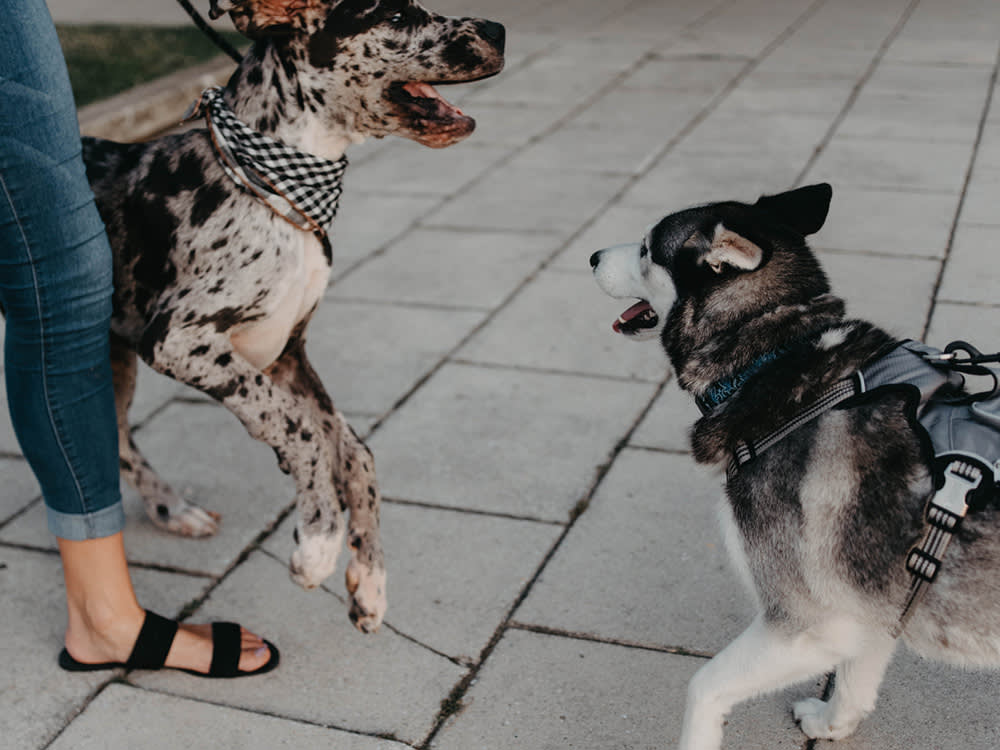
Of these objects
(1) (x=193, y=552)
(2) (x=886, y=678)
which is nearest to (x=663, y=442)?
(2) (x=886, y=678)

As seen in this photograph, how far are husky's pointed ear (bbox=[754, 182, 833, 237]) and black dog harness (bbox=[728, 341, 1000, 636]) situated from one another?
394 mm

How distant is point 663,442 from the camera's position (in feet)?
14.3

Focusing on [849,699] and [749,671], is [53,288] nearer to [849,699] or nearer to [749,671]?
[749,671]

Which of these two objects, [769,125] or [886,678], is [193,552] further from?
[769,125]

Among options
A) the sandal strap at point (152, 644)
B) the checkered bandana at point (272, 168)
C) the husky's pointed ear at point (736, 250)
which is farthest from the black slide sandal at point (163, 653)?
the husky's pointed ear at point (736, 250)

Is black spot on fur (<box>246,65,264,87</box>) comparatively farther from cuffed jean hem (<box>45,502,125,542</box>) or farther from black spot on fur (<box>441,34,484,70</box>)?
cuffed jean hem (<box>45,502,125,542</box>)

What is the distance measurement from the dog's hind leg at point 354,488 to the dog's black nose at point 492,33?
Result: 1.03m

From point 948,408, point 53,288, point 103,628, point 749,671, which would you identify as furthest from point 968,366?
point 103,628

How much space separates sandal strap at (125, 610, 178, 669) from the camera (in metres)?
Result: 3.22

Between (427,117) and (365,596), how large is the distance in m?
1.34

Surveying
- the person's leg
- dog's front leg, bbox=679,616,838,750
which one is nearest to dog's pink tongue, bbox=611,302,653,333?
dog's front leg, bbox=679,616,838,750

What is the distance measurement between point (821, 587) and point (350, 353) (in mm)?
3125

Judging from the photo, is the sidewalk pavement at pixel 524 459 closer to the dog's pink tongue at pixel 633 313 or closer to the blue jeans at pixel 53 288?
the blue jeans at pixel 53 288

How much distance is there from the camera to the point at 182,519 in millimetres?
3939
